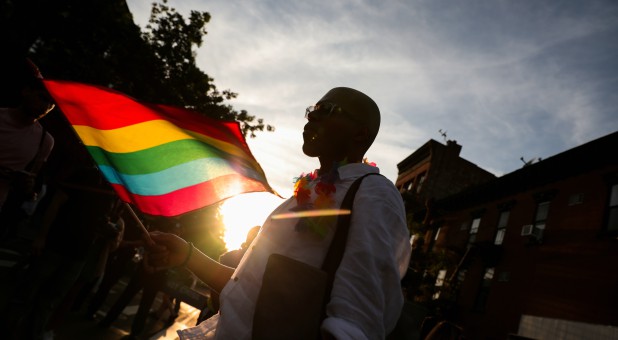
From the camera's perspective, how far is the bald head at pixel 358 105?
6.00 ft

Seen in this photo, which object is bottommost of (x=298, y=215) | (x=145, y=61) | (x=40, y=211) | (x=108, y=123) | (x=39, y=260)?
(x=40, y=211)

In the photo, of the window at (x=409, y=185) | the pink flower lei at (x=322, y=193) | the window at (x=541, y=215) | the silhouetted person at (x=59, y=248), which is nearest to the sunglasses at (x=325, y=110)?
the pink flower lei at (x=322, y=193)

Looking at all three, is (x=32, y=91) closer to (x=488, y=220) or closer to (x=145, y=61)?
(x=145, y=61)

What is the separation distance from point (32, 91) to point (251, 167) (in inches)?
78.7

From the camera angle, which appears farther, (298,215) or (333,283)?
(298,215)

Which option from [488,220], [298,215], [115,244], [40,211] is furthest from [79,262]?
[488,220]

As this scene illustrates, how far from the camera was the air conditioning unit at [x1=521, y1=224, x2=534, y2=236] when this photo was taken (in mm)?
15578

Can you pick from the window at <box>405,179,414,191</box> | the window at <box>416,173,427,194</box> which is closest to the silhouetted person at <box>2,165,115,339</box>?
the window at <box>416,173,427,194</box>

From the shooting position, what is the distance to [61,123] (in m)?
7.01

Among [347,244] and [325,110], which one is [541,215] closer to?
[325,110]

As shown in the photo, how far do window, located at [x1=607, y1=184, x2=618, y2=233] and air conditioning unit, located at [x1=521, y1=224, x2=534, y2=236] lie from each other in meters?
3.05

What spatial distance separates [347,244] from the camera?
1.19m

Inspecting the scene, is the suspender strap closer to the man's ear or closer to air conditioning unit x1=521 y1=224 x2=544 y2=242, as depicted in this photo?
the man's ear

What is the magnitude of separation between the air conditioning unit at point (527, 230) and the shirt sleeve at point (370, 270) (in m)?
17.0
